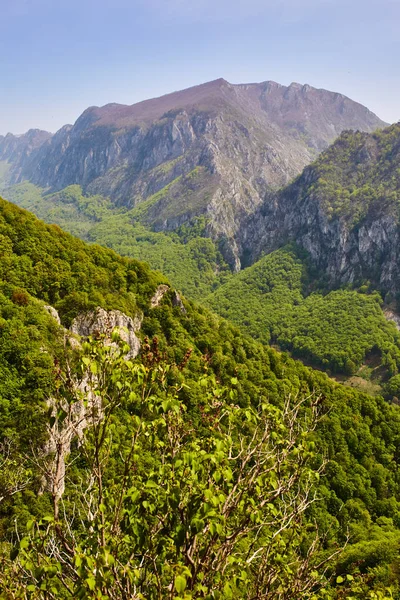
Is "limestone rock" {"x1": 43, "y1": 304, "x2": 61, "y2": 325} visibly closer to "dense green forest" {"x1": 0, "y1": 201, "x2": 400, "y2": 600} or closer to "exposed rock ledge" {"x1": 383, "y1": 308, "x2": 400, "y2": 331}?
"dense green forest" {"x1": 0, "y1": 201, "x2": 400, "y2": 600}

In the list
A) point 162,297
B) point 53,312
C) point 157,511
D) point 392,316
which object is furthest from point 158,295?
point 392,316

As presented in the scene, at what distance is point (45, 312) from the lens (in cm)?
4062

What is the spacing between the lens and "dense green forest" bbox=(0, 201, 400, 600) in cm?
676

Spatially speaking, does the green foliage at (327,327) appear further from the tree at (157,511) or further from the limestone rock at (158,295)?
the tree at (157,511)

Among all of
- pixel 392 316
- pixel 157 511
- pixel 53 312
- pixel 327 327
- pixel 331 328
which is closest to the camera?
pixel 157 511

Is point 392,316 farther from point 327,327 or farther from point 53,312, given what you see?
point 53,312

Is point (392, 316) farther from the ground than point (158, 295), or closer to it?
closer to it

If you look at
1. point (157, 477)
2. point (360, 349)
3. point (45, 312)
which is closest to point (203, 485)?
point (157, 477)

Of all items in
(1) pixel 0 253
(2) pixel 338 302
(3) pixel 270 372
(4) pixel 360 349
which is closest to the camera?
(1) pixel 0 253

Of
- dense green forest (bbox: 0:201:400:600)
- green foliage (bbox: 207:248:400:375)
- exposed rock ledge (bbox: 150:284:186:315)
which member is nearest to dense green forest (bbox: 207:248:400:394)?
green foliage (bbox: 207:248:400:375)

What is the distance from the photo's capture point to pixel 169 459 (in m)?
8.75

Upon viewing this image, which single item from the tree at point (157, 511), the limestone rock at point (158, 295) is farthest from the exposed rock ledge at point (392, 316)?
the tree at point (157, 511)

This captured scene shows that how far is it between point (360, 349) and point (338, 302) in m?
42.9

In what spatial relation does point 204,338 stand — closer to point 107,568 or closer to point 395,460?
point 395,460
